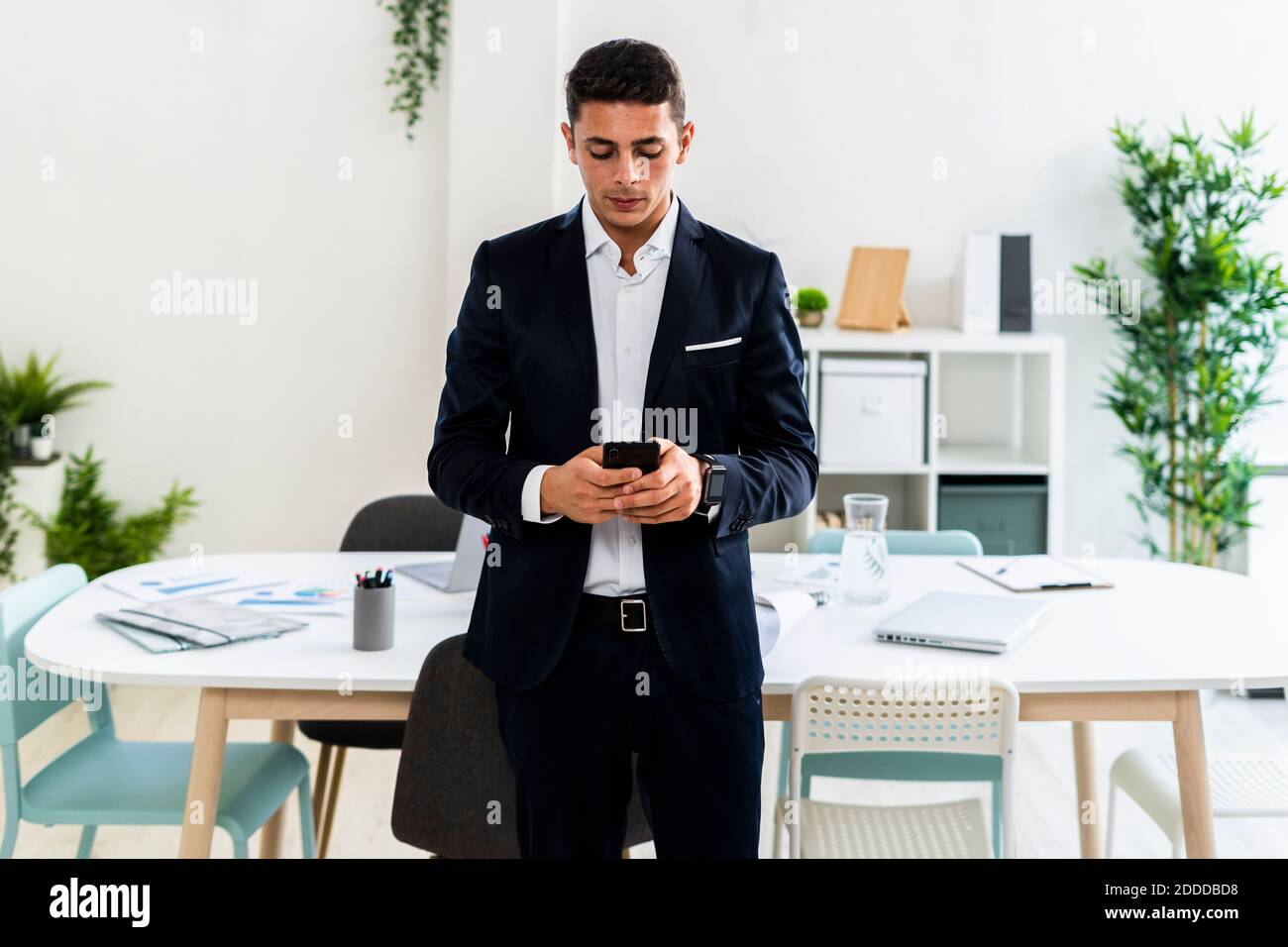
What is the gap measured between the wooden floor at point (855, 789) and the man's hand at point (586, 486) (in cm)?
171

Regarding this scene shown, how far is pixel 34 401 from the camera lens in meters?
4.29

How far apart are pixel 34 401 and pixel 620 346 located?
3.51m

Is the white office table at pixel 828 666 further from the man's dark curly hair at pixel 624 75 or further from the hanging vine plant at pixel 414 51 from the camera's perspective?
the hanging vine plant at pixel 414 51

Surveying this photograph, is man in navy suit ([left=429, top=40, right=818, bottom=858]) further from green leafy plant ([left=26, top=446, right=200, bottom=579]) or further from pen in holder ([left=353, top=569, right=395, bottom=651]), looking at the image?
green leafy plant ([left=26, top=446, right=200, bottom=579])

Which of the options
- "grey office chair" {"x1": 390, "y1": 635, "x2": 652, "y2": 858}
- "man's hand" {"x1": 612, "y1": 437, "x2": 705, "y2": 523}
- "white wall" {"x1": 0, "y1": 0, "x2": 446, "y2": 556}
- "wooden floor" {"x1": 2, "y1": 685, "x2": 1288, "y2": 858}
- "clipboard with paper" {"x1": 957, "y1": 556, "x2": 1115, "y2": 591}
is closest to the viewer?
"man's hand" {"x1": 612, "y1": 437, "x2": 705, "y2": 523}

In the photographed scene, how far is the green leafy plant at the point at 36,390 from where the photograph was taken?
4.27 meters

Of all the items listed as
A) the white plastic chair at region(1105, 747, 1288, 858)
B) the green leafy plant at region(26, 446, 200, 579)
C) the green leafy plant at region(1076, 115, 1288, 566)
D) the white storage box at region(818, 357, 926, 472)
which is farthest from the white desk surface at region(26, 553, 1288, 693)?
the green leafy plant at region(26, 446, 200, 579)

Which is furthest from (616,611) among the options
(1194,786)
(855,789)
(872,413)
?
(872,413)

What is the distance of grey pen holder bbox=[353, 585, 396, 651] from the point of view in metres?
2.03

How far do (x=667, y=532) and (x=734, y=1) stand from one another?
11.3 ft

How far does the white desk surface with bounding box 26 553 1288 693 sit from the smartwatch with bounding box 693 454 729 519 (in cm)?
56

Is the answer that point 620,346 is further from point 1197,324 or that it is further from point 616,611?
point 1197,324

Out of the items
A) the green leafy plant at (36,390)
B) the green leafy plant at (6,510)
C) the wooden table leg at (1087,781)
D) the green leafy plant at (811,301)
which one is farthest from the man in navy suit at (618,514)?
the green leafy plant at (36,390)
